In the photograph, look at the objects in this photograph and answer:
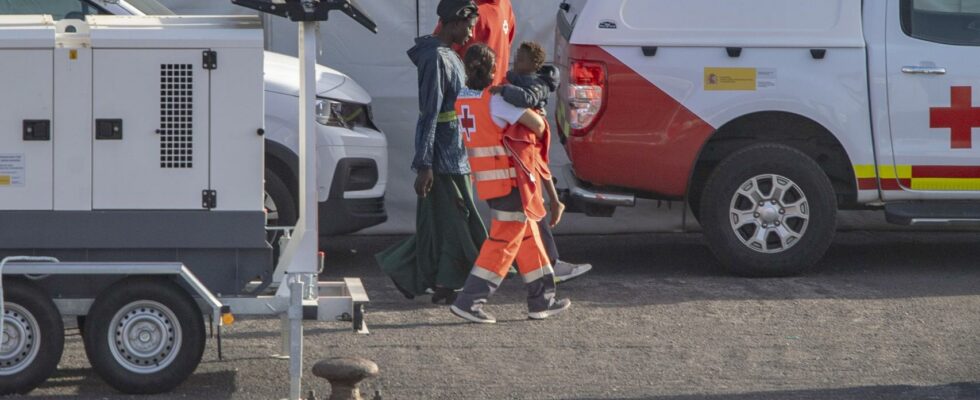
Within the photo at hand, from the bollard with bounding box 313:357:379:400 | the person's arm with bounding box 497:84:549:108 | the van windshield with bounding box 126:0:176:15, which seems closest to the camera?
the bollard with bounding box 313:357:379:400

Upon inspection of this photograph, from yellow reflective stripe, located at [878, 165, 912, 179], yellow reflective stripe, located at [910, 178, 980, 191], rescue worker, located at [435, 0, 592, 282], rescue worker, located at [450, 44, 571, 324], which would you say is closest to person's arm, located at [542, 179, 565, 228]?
rescue worker, located at [450, 44, 571, 324]

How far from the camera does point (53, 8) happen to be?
9.10 meters

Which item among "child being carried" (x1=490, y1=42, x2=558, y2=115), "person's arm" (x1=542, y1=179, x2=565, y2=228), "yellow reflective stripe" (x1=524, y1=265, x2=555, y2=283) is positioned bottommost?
"yellow reflective stripe" (x1=524, y1=265, x2=555, y2=283)

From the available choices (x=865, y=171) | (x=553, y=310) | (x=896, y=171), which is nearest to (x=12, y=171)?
(x=553, y=310)

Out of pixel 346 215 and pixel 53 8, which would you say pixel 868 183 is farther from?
pixel 53 8

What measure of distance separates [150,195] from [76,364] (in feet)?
3.46

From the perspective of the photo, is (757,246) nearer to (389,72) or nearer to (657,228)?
(657,228)

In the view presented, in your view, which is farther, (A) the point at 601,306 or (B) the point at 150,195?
(A) the point at 601,306

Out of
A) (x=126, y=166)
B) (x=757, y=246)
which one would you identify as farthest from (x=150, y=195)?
(x=757, y=246)

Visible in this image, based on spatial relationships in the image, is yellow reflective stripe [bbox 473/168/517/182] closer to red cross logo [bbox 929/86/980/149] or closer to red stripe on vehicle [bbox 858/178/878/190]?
red stripe on vehicle [bbox 858/178/878/190]

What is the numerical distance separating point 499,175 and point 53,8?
342 centimetres

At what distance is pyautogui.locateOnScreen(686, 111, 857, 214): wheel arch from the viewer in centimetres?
889

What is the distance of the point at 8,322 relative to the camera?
5863 millimetres

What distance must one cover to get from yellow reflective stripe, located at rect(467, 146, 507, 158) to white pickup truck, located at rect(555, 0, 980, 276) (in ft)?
Result: 4.69
